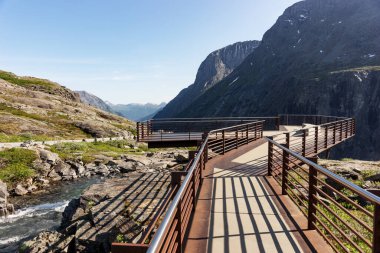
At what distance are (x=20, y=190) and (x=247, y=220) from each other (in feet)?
75.7

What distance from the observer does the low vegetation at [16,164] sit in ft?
84.1

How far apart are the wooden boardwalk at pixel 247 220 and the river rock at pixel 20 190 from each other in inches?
751

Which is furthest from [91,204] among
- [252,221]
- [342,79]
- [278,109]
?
[278,109]

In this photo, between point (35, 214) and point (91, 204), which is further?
point (35, 214)

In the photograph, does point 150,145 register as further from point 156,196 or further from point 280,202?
point 280,202

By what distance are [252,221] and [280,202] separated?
1919 millimetres

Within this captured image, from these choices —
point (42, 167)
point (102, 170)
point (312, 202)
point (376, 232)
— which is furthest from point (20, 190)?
point (376, 232)

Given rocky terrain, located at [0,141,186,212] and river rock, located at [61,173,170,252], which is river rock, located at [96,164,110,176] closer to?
rocky terrain, located at [0,141,186,212]

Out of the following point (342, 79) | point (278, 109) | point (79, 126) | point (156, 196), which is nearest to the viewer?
point (156, 196)

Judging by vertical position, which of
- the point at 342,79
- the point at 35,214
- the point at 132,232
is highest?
the point at 342,79

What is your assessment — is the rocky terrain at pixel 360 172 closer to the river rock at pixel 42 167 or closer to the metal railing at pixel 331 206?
the metal railing at pixel 331 206

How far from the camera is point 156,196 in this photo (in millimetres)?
12141

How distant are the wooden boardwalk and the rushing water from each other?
40.5 ft

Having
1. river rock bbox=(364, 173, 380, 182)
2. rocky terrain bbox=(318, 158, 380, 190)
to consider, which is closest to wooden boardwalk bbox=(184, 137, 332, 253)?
rocky terrain bbox=(318, 158, 380, 190)
